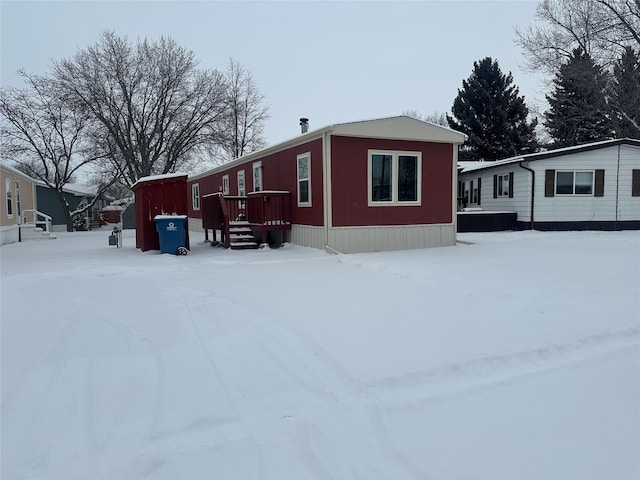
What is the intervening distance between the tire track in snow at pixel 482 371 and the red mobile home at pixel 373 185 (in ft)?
20.3

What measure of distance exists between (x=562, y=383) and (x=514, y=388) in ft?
1.20

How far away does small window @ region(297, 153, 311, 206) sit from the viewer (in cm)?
Answer: 1026

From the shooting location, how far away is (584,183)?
14.7m

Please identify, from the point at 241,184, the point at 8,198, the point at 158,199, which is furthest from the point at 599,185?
the point at 8,198

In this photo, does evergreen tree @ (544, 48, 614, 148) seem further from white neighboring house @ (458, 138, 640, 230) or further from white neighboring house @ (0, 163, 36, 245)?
white neighboring house @ (0, 163, 36, 245)

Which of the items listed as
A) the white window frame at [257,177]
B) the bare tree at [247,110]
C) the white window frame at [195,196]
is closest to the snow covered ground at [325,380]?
the white window frame at [257,177]

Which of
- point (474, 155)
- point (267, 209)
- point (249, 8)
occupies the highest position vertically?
point (249, 8)

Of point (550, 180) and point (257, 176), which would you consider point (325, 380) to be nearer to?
point (257, 176)

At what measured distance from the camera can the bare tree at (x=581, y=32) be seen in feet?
64.1

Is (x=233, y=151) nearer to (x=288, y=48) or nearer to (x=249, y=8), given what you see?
(x=288, y=48)

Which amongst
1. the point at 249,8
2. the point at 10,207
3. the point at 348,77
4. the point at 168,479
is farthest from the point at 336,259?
the point at 348,77

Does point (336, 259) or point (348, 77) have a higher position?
point (348, 77)

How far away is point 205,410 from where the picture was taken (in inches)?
103

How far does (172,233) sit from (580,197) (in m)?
13.3
